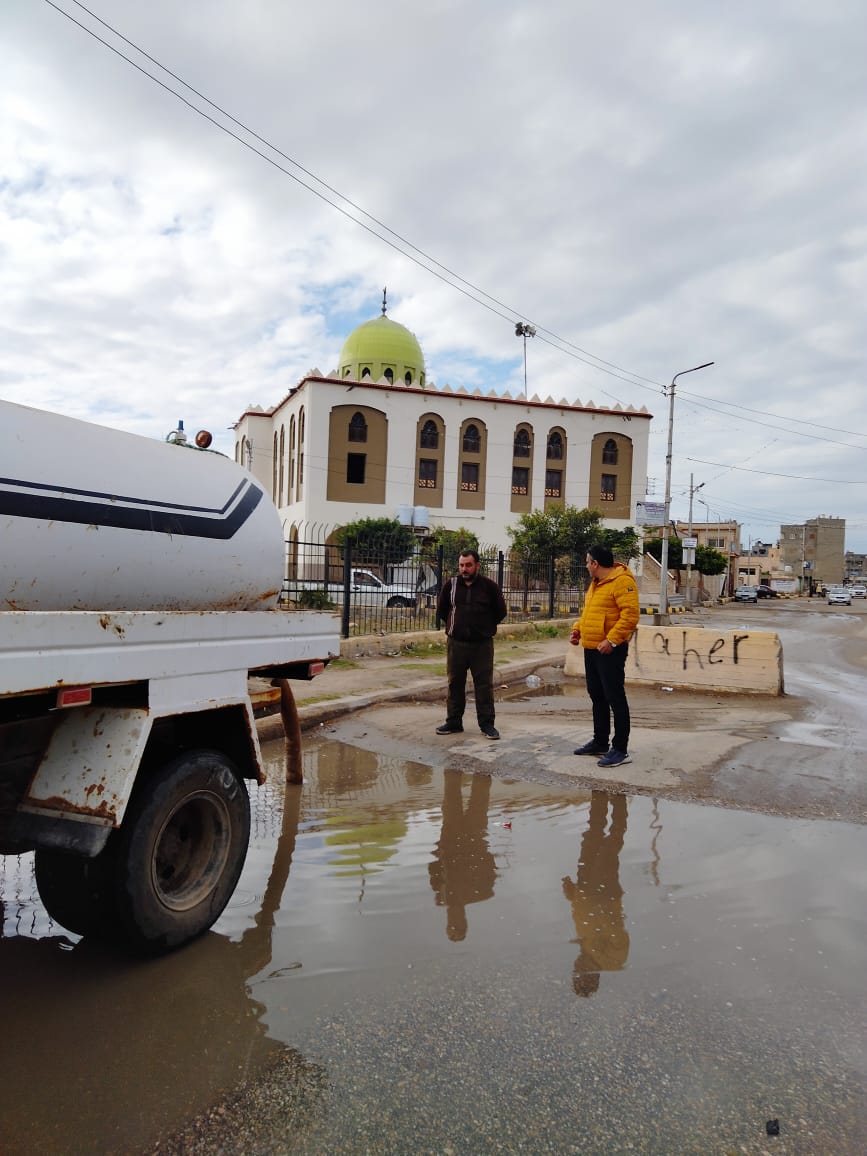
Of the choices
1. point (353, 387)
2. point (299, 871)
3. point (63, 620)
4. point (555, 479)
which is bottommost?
point (299, 871)

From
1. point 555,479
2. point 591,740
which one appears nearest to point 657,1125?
point 591,740

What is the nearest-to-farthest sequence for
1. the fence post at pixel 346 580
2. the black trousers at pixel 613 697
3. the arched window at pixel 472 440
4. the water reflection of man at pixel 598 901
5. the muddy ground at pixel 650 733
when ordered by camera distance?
1. the water reflection of man at pixel 598 901
2. the muddy ground at pixel 650 733
3. the black trousers at pixel 613 697
4. the fence post at pixel 346 580
5. the arched window at pixel 472 440

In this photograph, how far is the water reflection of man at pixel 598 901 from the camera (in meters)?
2.95

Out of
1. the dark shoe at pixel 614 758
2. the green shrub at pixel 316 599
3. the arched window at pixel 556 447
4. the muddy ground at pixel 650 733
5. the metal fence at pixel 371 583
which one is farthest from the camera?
the arched window at pixel 556 447

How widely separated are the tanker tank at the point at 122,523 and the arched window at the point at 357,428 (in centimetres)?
4345

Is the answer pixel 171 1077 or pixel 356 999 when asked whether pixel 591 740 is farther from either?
pixel 171 1077

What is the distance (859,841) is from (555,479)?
1874 inches

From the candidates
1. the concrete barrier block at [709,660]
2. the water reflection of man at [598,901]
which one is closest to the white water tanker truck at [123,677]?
the water reflection of man at [598,901]

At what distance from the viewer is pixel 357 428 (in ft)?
152

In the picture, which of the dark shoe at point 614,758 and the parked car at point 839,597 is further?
the parked car at point 839,597

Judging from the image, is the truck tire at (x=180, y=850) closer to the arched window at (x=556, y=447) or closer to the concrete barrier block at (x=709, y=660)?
the concrete barrier block at (x=709, y=660)

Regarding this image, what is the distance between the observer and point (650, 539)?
51531 millimetres

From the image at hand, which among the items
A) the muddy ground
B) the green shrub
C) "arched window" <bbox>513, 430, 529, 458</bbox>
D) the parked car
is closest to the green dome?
"arched window" <bbox>513, 430, 529, 458</bbox>

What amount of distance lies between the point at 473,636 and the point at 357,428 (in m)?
40.9
